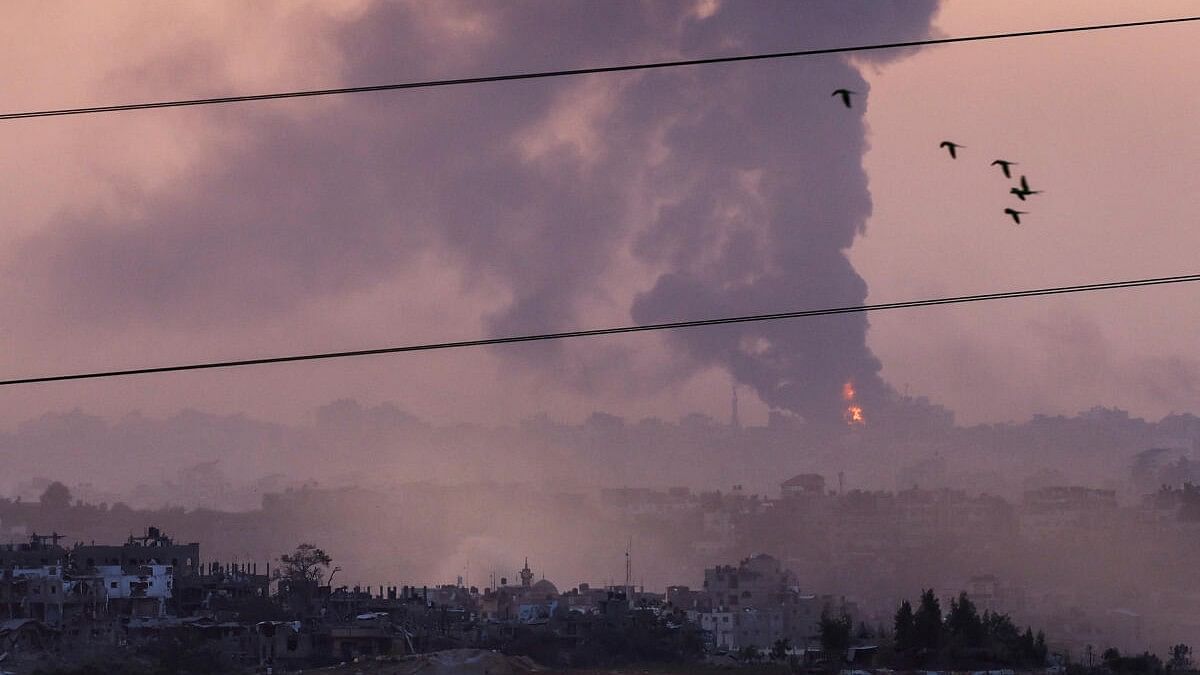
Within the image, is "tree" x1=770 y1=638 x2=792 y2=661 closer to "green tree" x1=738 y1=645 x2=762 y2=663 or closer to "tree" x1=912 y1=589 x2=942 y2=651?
"green tree" x1=738 y1=645 x2=762 y2=663

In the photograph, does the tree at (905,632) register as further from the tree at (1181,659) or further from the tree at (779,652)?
the tree at (1181,659)

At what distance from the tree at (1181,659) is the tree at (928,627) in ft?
57.3

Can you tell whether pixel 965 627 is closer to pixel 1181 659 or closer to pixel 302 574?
pixel 1181 659

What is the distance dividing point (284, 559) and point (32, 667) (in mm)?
59613

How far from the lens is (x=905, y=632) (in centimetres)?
11656

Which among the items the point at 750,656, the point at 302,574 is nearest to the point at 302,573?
the point at 302,574

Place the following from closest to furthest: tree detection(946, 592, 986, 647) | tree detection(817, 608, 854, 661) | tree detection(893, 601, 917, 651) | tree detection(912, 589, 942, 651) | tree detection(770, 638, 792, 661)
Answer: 1. tree detection(912, 589, 942, 651)
2. tree detection(893, 601, 917, 651)
3. tree detection(946, 592, 986, 647)
4. tree detection(817, 608, 854, 661)
5. tree detection(770, 638, 792, 661)

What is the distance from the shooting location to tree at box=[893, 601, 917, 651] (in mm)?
115625

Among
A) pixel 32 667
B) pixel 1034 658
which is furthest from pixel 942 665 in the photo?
pixel 32 667

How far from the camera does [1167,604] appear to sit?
184625 millimetres

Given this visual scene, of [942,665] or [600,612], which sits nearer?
[942,665]

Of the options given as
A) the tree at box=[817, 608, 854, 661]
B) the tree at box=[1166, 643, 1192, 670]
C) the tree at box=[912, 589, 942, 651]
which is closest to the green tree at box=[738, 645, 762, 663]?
the tree at box=[817, 608, 854, 661]

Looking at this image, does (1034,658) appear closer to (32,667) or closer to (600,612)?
(600,612)

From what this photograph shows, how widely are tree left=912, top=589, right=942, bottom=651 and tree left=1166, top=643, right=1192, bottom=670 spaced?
57.3ft
